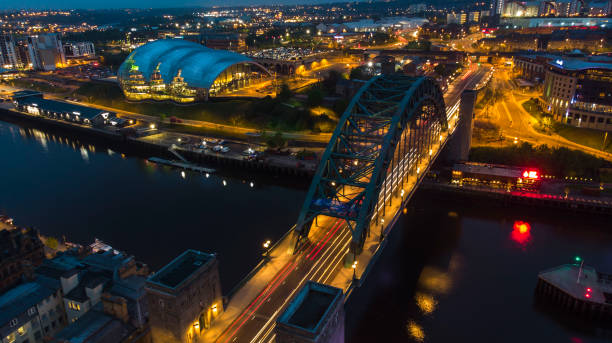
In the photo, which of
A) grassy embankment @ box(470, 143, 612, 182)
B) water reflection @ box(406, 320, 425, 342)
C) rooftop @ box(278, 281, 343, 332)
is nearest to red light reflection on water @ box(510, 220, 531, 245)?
grassy embankment @ box(470, 143, 612, 182)

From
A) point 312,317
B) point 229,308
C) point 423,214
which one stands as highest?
point 312,317

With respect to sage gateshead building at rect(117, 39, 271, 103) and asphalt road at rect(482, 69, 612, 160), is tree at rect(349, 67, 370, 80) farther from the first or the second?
asphalt road at rect(482, 69, 612, 160)

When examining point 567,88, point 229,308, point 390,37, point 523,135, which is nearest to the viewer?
point 229,308

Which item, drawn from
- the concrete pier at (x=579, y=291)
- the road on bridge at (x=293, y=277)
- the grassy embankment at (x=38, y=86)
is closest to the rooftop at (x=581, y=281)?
the concrete pier at (x=579, y=291)

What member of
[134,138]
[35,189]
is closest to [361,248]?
[35,189]

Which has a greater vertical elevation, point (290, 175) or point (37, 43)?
point (37, 43)

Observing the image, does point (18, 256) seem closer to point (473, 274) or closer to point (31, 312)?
point (31, 312)

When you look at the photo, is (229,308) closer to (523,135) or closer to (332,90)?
(523,135)
